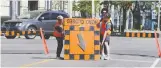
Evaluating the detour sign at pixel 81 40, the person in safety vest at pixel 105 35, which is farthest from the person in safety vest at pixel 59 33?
the person in safety vest at pixel 105 35

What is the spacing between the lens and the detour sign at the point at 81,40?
1573 cm

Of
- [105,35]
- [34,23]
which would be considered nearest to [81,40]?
[105,35]

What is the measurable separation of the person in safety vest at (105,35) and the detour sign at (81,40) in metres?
0.25

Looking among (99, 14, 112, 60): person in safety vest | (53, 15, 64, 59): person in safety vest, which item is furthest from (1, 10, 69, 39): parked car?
(99, 14, 112, 60): person in safety vest

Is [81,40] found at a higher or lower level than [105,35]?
lower

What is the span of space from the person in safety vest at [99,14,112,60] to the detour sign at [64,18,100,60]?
0.25 metres

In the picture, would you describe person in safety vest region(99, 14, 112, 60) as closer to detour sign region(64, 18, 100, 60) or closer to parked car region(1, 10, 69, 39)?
detour sign region(64, 18, 100, 60)

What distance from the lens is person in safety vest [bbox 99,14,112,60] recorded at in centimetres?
1591

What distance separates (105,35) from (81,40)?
81 centimetres

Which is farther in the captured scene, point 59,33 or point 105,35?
point 59,33

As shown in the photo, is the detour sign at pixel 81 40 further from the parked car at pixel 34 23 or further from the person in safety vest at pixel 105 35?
the parked car at pixel 34 23

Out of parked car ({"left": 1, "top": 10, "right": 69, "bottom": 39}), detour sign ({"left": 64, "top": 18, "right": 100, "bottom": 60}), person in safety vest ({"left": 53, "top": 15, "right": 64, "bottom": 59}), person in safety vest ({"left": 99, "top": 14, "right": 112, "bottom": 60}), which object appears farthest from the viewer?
parked car ({"left": 1, "top": 10, "right": 69, "bottom": 39})

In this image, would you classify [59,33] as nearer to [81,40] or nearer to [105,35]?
[81,40]

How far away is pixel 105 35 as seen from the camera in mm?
15938
